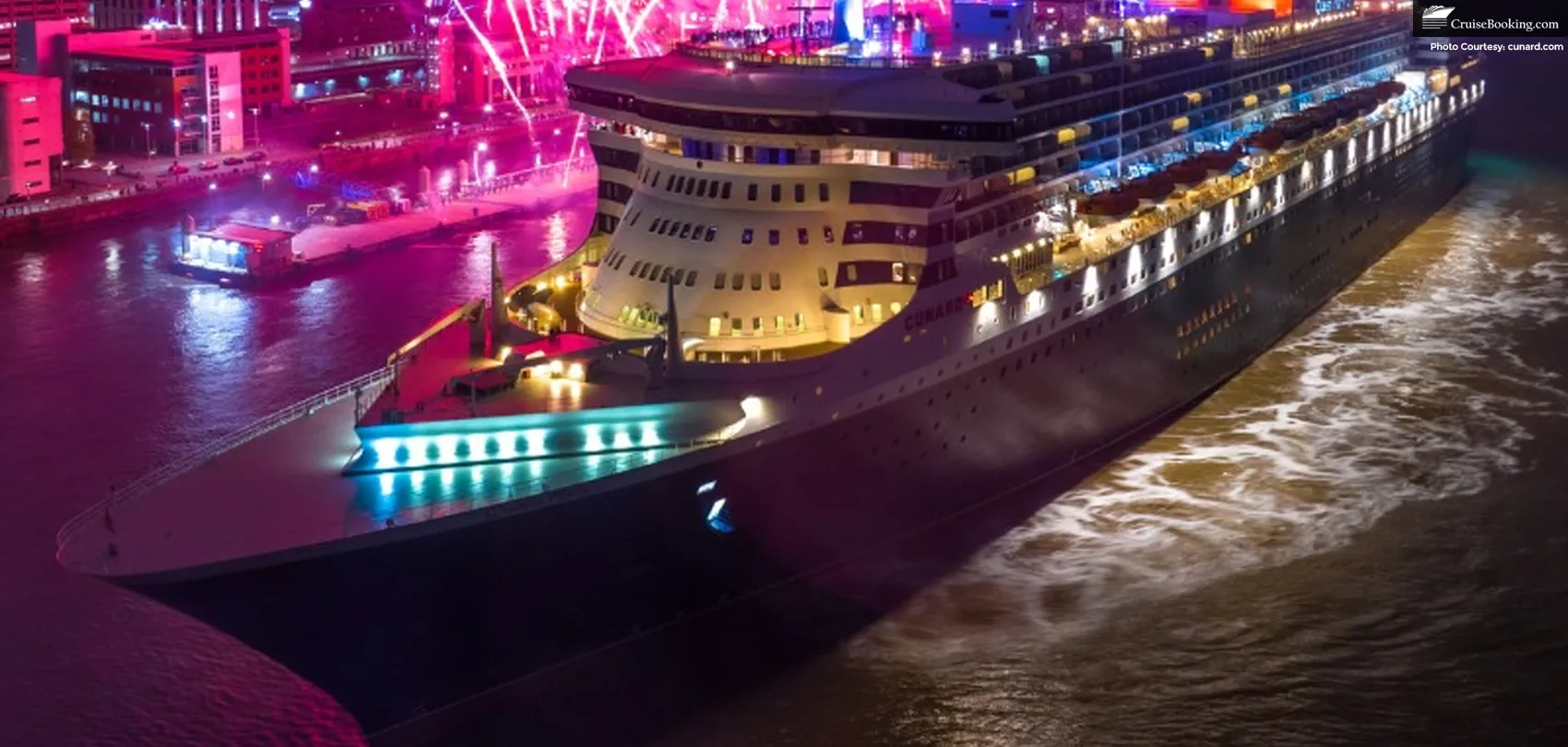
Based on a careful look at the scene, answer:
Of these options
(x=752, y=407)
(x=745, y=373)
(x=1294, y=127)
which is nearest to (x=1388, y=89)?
(x=1294, y=127)

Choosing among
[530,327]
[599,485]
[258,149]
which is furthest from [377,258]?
[599,485]

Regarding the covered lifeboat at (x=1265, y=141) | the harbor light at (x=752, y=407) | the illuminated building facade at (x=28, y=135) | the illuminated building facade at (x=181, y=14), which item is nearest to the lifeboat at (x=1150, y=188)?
the covered lifeboat at (x=1265, y=141)

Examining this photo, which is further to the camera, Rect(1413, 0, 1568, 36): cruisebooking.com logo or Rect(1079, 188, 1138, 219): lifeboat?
Rect(1413, 0, 1568, 36): cruisebooking.com logo

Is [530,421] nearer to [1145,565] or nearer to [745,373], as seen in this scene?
[745,373]

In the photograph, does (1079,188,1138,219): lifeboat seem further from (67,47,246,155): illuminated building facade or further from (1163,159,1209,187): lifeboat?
(67,47,246,155): illuminated building facade

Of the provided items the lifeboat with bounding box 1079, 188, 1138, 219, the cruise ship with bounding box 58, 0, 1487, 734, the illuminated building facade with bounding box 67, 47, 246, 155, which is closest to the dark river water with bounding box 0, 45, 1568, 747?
the cruise ship with bounding box 58, 0, 1487, 734

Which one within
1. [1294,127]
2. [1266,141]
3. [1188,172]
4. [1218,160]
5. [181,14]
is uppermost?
[181,14]

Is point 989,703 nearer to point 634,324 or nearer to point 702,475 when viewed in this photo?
point 702,475
